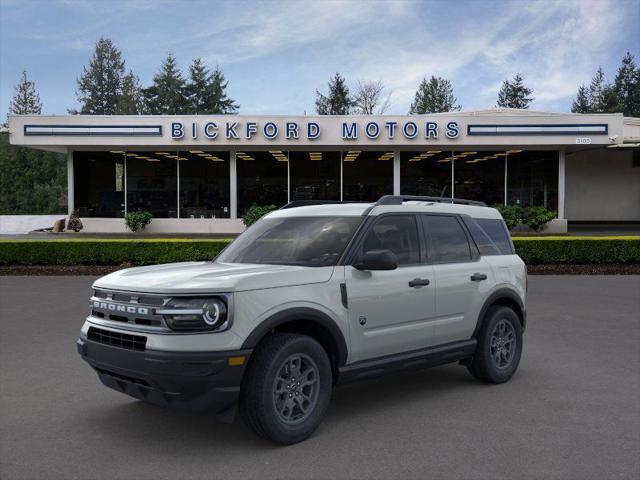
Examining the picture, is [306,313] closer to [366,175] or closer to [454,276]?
[454,276]

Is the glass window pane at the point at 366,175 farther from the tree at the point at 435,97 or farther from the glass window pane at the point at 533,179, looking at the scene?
the tree at the point at 435,97

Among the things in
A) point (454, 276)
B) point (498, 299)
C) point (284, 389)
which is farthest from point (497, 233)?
point (284, 389)

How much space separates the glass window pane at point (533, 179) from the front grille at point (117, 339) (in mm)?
27106

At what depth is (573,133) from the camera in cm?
2753

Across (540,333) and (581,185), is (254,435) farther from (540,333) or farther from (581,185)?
(581,185)

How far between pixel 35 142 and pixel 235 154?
28.0ft

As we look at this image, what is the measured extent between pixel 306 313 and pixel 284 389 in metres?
0.57

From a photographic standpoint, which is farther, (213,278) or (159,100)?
(159,100)

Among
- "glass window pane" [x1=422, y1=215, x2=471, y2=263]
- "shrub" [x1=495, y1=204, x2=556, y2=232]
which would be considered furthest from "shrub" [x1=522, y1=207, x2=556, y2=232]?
"glass window pane" [x1=422, y1=215, x2=471, y2=263]

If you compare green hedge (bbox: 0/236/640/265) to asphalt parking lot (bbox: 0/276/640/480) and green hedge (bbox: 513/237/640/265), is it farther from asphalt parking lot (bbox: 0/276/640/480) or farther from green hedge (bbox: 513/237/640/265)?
asphalt parking lot (bbox: 0/276/640/480)

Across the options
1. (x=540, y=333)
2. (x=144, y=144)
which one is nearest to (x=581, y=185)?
(x=144, y=144)

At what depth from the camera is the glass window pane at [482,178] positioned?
97.5ft

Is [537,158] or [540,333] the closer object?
[540,333]

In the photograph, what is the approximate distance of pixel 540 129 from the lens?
27.4m
